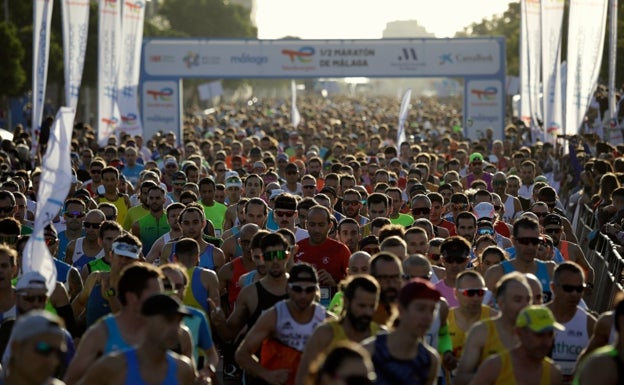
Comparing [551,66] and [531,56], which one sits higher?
[531,56]

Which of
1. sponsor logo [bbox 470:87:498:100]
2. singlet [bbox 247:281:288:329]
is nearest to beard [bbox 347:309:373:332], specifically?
singlet [bbox 247:281:288:329]

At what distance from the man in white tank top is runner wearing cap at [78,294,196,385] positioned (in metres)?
2.66

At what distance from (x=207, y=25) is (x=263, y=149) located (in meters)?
89.2

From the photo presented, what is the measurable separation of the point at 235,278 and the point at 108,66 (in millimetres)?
17256

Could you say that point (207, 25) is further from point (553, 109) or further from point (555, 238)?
point (555, 238)

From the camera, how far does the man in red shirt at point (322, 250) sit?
11383 millimetres

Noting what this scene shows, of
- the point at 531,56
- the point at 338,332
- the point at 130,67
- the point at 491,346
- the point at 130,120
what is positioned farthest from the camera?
the point at 531,56

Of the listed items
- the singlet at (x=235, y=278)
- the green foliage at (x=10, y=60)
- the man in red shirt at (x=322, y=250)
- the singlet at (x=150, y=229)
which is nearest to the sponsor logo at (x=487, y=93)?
the green foliage at (x=10, y=60)

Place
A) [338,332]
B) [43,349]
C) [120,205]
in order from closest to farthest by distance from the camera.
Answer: [43,349] → [338,332] → [120,205]

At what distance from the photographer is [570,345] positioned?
27.9 feet

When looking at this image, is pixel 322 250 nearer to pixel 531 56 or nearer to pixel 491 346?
pixel 491 346

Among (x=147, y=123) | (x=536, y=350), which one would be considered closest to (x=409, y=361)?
(x=536, y=350)

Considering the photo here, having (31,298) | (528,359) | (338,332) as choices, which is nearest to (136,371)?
(338,332)

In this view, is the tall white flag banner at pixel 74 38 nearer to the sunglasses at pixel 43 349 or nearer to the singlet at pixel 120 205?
the singlet at pixel 120 205
